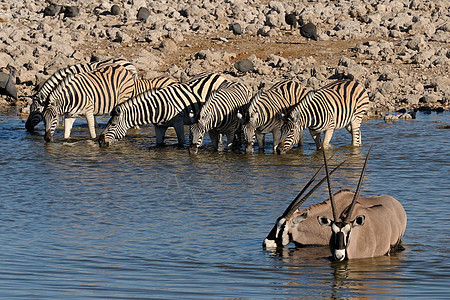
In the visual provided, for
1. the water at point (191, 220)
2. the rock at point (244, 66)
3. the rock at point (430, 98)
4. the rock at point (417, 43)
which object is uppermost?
the rock at point (417, 43)

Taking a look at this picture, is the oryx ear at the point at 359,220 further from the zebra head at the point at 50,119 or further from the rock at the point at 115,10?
the rock at the point at 115,10

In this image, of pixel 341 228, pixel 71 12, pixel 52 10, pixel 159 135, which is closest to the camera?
pixel 341 228

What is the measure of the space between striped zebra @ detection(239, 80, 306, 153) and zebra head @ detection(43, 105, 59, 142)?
3.82m

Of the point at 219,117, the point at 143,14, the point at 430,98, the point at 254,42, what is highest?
the point at 143,14

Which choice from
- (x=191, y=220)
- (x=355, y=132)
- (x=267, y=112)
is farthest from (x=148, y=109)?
(x=191, y=220)

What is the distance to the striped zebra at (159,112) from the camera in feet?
56.3

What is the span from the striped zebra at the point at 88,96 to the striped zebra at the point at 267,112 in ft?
11.4

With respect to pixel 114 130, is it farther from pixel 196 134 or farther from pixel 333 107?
pixel 333 107

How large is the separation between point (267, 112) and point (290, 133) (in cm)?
84

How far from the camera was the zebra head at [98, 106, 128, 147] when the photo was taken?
1717cm

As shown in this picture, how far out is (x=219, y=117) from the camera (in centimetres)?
1647

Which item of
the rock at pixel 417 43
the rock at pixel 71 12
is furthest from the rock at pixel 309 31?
the rock at pixel 71 12

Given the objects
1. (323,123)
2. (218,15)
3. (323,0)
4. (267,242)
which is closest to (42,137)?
(323,123)

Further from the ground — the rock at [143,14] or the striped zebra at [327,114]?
the rock at [143,14]
